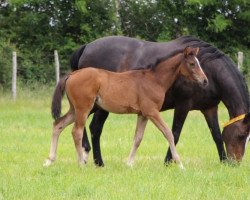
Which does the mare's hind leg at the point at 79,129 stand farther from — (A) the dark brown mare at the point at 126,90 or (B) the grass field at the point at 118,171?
(B) the grass field at the point at 118,171

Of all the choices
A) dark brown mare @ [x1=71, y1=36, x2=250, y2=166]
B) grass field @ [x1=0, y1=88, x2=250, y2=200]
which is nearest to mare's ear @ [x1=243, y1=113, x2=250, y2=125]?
dark brown mare @ [x1=71, y1=36, x2=250, y2=166]

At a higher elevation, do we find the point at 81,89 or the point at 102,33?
the point at 81,89

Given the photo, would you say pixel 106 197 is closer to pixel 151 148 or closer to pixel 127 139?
pixel 151 148

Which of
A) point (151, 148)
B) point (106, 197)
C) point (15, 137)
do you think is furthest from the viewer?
point (15, 137)

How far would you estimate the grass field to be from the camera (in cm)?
635

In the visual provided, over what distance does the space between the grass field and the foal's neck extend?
122 cm

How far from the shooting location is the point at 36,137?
40.2 feet

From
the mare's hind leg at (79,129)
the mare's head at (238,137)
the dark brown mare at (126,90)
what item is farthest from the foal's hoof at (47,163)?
the mare's head at (238,137)

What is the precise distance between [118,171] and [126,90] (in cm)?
120

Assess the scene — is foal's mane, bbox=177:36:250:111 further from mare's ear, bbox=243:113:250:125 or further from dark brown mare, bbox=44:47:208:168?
dark brown mare, bbox=44:47:208:168

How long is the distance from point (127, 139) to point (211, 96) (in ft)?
11.3

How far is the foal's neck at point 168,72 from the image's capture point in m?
8.55

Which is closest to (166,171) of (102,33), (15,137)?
(15,137)

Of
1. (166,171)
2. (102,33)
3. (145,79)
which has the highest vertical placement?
(145,79)
